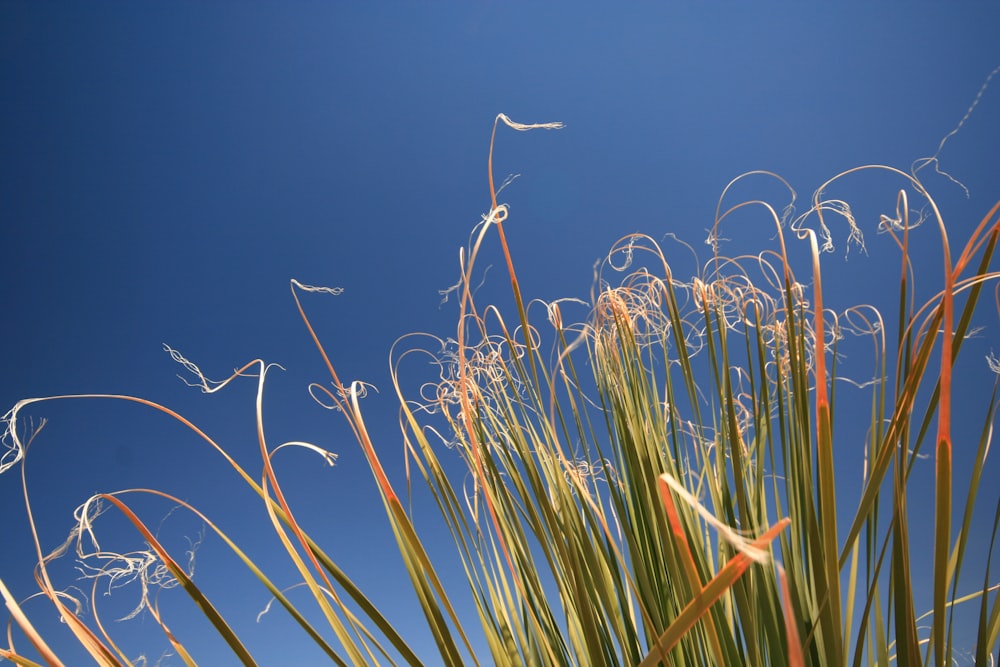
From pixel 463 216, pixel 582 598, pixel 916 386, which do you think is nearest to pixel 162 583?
pixel 582 598

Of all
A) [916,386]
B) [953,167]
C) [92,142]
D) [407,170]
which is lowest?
[916,386]

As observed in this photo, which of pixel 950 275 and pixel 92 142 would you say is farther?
pixel 92 142

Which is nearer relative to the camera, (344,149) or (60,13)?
(60,13)

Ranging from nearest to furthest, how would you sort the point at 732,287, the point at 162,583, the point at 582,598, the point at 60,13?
the point at 582,598 < the point at 162,583 < the point at 732,287 < the point at 60,13

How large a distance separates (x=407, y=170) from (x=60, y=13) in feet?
8.03

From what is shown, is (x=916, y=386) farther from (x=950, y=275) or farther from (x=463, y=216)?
(x=463, y=216)

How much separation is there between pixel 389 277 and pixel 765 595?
4.72 metres

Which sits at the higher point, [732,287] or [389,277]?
[389,277]

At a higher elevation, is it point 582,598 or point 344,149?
point 344,149

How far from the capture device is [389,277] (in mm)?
4887

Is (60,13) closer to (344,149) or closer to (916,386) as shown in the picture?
(344,149)

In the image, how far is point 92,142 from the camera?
13.6 feet

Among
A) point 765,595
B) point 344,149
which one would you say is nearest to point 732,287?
point 765,595

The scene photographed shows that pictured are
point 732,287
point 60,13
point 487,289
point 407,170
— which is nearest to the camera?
point 732,287
